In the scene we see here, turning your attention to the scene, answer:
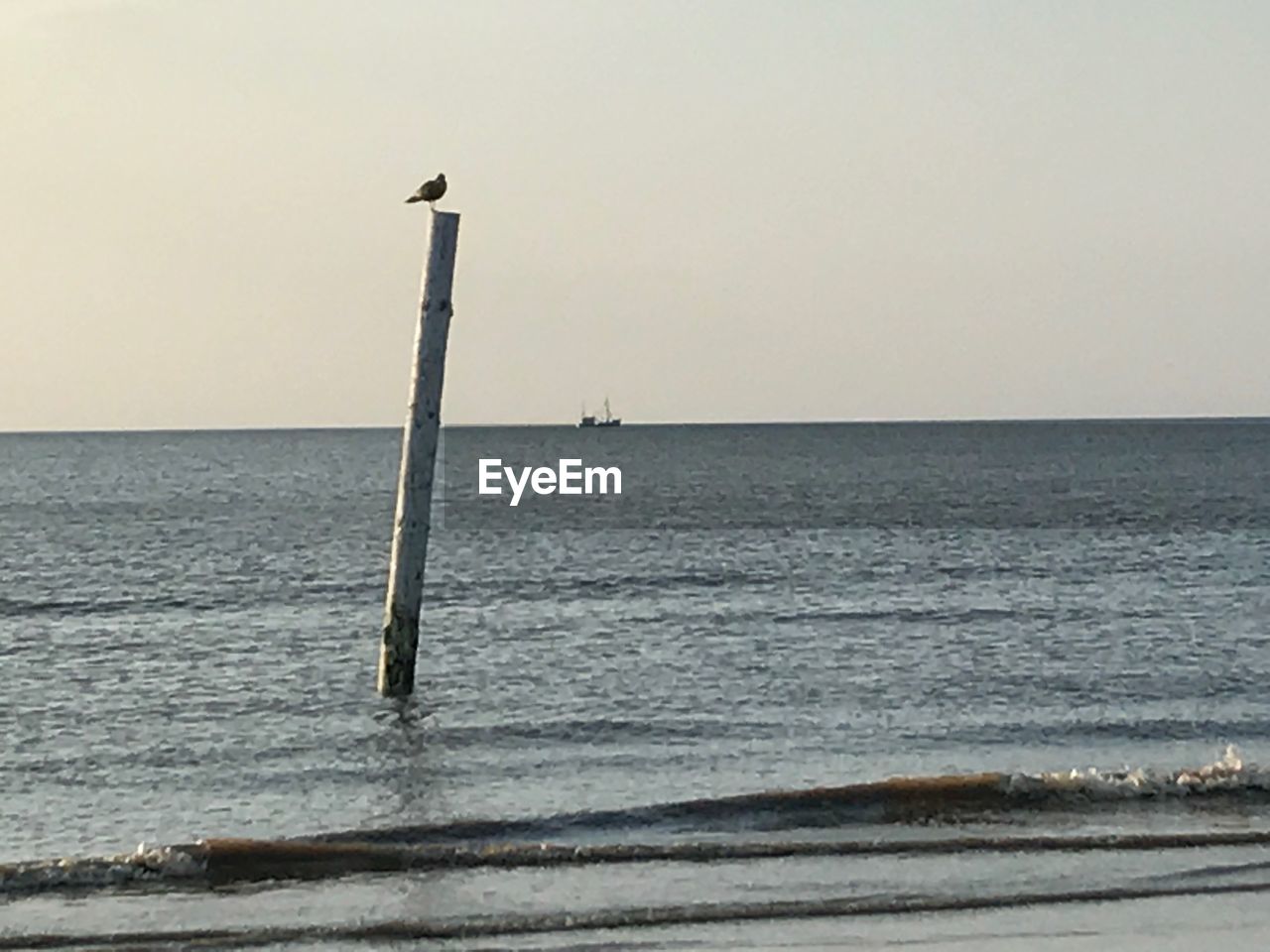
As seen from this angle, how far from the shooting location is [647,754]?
18766mm

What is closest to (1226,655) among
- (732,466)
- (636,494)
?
(636,494)

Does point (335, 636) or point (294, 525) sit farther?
point (294, 525)

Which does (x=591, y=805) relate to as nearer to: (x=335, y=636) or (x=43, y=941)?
(x=43, y=941)

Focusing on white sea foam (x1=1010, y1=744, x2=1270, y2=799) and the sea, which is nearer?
the sea

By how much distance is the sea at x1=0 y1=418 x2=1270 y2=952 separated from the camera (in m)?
11.9

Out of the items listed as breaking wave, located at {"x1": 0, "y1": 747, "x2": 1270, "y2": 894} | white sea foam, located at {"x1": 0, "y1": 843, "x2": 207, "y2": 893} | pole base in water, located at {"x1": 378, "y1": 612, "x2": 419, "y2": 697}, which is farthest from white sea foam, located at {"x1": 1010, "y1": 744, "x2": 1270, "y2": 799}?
pole base in water, located at {"x1": 378, "y1": 612, "x2": 419, "y2": 697}

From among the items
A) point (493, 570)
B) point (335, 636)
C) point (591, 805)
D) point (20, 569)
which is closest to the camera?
point (591, 805)

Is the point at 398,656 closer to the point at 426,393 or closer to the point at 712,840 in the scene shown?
the point at 426,393

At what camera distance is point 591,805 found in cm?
1592

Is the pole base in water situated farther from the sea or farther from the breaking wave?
the breaking wave

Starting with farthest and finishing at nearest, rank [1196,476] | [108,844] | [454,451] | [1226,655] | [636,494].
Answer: [454,451] < [1196,476] < [636,494] < [1226,655] < [108,844]

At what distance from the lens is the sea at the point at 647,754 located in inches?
468

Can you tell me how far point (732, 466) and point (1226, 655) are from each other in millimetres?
111187

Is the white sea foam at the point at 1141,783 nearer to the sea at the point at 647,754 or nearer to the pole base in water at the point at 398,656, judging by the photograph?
the sea at the point at 647,754
